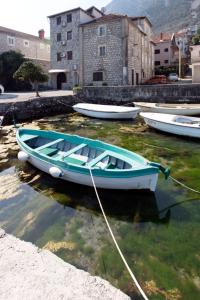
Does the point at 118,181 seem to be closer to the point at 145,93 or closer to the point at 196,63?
the point at 145,93

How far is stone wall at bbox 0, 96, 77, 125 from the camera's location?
2047cm

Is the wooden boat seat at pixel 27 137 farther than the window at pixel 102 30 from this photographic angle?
No

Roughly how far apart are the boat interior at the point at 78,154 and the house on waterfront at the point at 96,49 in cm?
2448

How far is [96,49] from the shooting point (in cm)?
3481

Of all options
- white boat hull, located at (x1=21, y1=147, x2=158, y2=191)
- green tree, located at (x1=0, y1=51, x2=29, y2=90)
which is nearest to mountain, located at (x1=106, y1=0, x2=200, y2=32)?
green tree, located at (x1=0, y1=51, x2=29, y2=90)

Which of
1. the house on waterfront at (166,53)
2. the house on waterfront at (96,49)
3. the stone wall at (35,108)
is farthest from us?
the house on waterfront at (166,53)

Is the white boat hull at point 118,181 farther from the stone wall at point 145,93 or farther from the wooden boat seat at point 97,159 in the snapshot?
the stone wall at point 145,93

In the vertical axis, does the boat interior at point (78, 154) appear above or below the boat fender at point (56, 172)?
above

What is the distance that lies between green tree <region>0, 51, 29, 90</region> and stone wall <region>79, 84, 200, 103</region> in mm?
→ 15229

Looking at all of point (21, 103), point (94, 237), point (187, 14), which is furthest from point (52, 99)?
point (187, 14)

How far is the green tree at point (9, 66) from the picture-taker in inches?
1492

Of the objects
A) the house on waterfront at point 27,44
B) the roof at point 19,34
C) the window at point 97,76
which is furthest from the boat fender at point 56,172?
the roof at point 19,34

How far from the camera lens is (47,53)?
5094 cm

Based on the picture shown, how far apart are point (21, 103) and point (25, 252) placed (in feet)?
61.5
